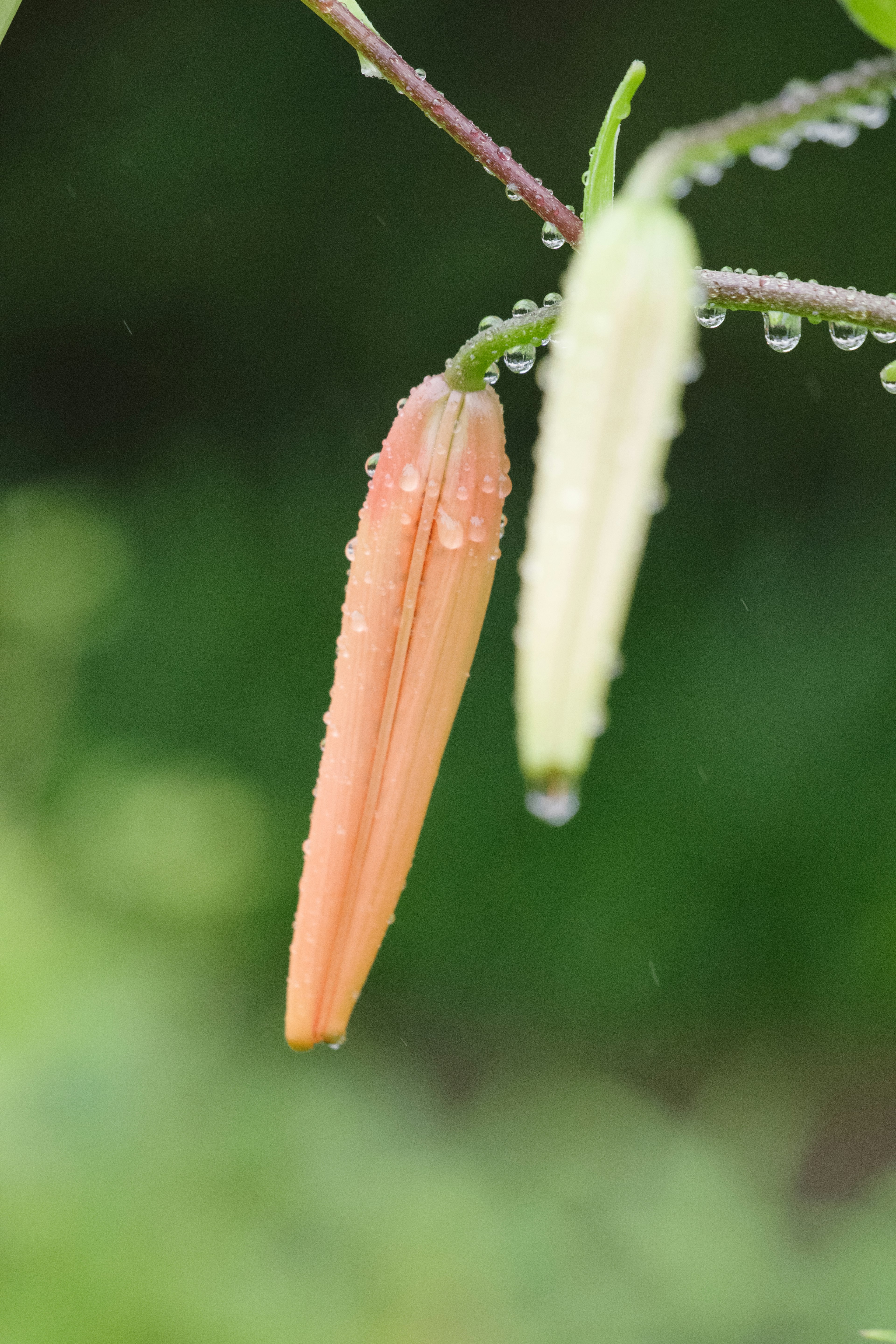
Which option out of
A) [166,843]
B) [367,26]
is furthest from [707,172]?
[166,843]

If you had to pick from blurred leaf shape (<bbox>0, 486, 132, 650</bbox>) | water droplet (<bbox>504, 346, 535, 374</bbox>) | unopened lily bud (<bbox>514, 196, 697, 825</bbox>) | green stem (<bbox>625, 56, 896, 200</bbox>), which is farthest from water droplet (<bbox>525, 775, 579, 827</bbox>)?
blurred leaf shape (<bbox>0, 486, 132, 650</bbox>)

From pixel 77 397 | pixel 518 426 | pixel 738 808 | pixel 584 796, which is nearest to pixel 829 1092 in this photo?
pixel 738 808

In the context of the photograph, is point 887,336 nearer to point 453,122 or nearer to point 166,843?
point 453,122

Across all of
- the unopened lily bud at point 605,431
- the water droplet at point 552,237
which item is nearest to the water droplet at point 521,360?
the water droplet at point 552,237

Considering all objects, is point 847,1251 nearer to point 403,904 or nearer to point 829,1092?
point 829,1092

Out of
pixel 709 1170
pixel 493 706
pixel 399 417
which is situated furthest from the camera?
pixel 493 706

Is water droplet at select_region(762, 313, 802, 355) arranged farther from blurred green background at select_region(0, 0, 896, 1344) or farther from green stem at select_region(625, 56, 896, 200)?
blurred green background at select_region(0, 0, 896, 1344)
